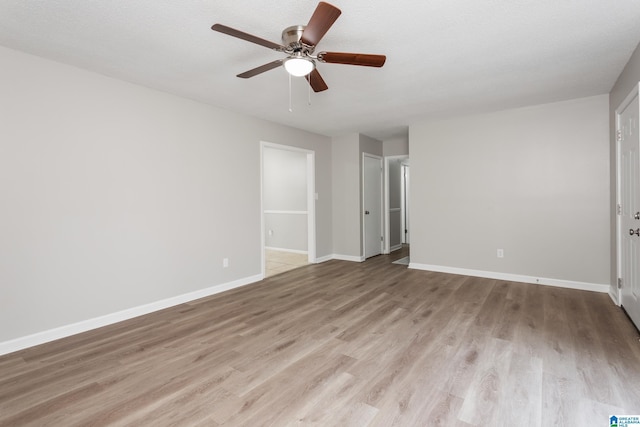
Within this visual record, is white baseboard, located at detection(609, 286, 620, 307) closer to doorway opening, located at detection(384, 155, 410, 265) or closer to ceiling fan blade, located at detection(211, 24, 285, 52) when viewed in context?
doorway opening, located at detection(384, 155, 410, 265)

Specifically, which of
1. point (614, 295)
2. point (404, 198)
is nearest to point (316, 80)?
point (614, 295)

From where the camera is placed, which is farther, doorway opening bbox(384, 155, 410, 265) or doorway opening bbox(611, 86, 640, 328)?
doorway opening bbox(384, 155, 410, 265)

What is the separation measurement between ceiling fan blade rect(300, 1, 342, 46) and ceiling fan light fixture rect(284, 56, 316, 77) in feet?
0.36

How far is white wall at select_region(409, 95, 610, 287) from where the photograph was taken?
12.3ft

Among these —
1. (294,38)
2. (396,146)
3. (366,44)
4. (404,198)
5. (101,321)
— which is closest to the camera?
(294,38)

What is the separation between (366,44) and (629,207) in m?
2.97

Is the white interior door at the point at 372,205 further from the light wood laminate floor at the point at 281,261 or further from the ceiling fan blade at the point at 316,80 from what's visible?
the ceiling fan blade at the point at 316,80

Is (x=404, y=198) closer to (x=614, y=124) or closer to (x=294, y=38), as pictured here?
(x=614, y=124)

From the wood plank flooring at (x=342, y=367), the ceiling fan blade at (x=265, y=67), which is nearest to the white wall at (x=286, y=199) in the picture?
the wood plank flooring at (x=342, y=367)

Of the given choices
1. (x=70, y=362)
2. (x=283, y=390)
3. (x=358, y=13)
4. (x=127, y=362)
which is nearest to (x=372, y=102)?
(x=358, y=13)

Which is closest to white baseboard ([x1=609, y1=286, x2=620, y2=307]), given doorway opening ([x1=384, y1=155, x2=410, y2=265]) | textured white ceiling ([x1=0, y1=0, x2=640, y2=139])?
textured white ceiling ([x1=0, y1=0, x2=640, y2=139])

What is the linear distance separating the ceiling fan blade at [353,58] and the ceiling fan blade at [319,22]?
0.46ft

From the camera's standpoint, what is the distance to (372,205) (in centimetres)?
617

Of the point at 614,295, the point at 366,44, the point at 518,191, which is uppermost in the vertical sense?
the point at 366,44
